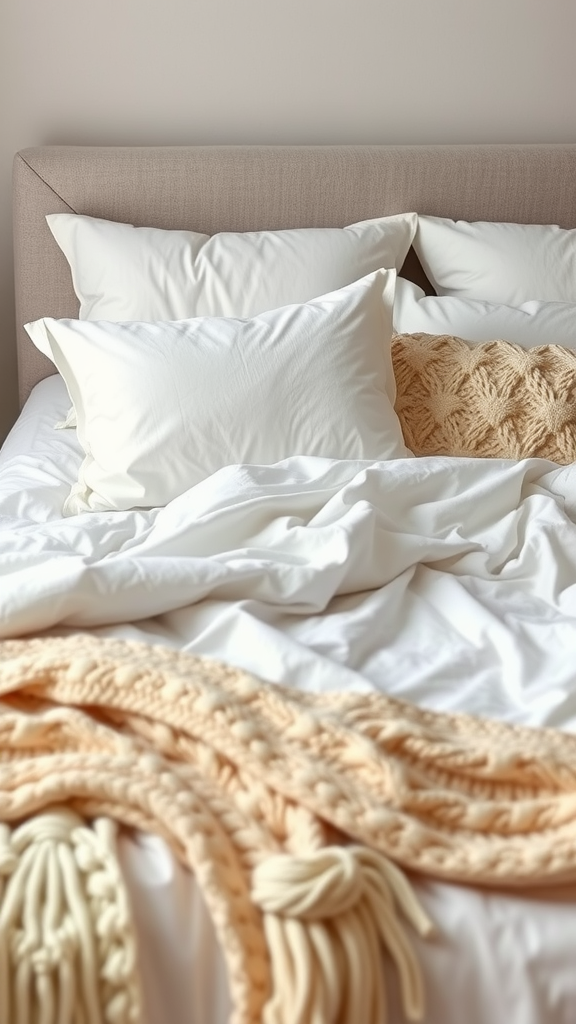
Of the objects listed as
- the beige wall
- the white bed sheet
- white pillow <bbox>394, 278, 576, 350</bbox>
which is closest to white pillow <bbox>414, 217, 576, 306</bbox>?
white pillow <bbox>394, 278, 576, 350</bbox>

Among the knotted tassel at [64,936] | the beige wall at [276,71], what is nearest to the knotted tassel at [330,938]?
the knotted tassel at [64,936]

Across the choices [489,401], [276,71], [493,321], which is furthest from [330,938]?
[276,71]

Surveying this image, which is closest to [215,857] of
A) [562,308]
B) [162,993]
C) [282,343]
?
[162,993]

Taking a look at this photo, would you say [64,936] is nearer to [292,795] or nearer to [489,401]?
[292,795]

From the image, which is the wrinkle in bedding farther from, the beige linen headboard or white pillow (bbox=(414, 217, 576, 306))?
the beige linen headboard

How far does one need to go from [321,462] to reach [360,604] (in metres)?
0.36

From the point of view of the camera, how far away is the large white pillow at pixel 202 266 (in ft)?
7.20

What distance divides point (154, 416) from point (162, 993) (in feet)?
3.34

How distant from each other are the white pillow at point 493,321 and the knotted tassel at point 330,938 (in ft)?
4.58

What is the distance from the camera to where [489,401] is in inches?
75.1

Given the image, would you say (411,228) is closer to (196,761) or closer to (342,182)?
(342,182)

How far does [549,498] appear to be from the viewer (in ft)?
5.53

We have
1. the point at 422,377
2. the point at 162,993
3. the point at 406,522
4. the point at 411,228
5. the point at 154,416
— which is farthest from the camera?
the point at 411,228

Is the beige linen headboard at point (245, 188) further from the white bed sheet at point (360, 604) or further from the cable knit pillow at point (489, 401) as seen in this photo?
the white bed sheet at point (360, 604)
